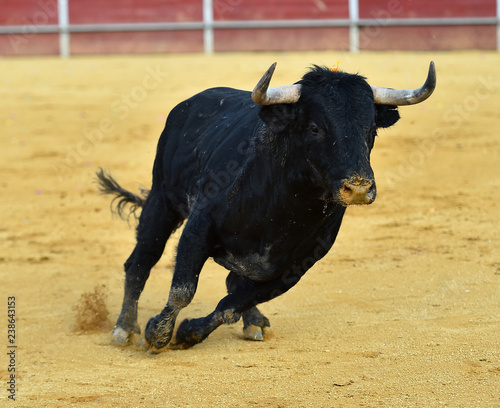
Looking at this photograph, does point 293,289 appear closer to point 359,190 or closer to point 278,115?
point 278,115

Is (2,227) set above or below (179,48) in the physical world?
below

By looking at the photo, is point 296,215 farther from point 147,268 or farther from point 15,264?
point 15,264

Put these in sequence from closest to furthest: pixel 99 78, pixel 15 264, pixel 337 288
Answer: pixel 337 288 < pixel 15 264 < pixel 99 78

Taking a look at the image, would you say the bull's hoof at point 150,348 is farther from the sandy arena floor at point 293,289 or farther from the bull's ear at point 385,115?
the bull's ear at point 385,115

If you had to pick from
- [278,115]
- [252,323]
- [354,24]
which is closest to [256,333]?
[252,323]

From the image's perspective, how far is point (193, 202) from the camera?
4461mm

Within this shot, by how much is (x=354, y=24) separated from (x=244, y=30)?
181cm

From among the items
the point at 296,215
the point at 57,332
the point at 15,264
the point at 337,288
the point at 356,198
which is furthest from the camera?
the point at 15,264

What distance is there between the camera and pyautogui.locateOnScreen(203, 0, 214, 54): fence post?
13.2 metres

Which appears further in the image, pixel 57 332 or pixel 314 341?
pixel 57 332

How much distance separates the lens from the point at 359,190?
3.21 meters

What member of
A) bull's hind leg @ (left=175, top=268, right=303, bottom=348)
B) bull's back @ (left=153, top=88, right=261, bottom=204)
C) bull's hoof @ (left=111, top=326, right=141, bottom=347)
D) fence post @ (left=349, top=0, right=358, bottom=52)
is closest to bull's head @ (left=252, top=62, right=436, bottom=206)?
bull's back @ (left=153, top=88, right=261, bottom=204)

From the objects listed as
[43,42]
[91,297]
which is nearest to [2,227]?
[91,297]

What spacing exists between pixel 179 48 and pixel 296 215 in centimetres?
999
